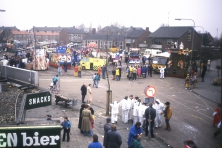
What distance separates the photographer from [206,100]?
17234 millimetres

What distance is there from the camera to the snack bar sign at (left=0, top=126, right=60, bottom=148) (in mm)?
4488

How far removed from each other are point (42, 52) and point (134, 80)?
39.1 feet

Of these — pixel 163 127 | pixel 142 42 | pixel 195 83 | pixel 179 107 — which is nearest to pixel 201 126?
pixel 163 127

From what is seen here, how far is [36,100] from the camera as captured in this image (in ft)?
26.8

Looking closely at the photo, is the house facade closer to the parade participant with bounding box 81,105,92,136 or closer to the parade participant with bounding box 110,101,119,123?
the parade participant with bounding box 110,101,119,123

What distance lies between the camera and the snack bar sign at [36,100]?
797 cm

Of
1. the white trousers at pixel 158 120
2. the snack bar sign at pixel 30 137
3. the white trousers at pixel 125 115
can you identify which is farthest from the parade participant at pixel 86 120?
the snack bar sign at pixel 30 137

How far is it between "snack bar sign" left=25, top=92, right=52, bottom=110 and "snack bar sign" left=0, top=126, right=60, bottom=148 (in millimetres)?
3505

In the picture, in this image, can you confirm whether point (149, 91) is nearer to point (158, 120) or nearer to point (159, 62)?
point (158, 120)

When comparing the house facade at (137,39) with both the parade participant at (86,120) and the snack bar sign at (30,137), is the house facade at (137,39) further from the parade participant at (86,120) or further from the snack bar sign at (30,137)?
the snack bar sign at (30,137)

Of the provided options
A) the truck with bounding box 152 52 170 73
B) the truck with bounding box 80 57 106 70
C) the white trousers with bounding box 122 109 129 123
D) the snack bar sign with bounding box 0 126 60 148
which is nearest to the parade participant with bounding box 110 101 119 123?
the white trousers with bounding box 122 109 129 123

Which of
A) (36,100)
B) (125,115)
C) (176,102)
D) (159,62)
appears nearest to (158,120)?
(125,115)

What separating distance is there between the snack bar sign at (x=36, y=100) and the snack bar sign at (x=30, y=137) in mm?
3505

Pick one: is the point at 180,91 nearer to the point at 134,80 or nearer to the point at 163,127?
the point at 134,80
